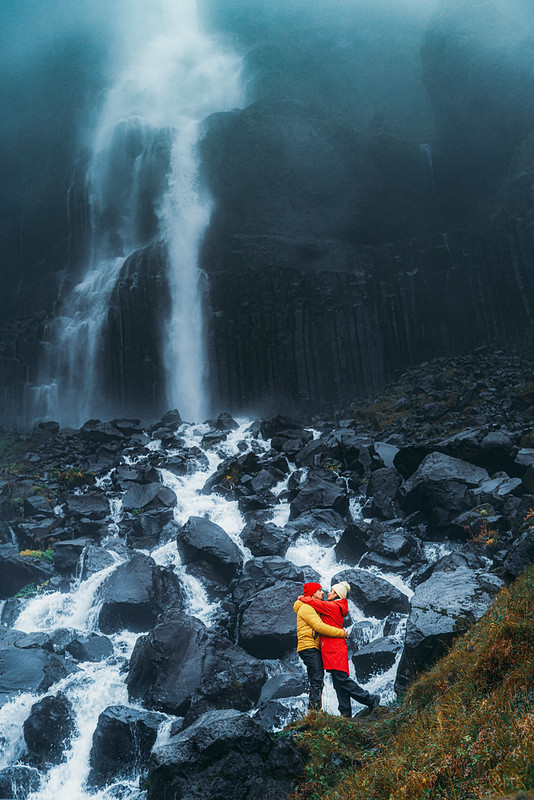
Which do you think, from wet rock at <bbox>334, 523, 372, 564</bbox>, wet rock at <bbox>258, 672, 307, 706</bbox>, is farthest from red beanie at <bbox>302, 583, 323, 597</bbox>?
wet rock at <bbox>334, 523, 372, 564</bbox>

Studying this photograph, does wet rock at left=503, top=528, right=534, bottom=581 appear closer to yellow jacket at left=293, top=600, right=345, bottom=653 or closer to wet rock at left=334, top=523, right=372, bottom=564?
yellow jacket at left=293, top=600, right=345, bottom=653

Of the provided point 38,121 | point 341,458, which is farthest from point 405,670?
point 38,121

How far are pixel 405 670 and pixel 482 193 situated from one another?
3821 centimetres

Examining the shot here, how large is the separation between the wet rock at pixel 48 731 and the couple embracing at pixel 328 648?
13.1 ft

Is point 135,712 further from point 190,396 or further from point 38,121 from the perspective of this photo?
point 38,121

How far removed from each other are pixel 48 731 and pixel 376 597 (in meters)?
6.12

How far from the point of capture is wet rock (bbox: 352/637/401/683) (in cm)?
848

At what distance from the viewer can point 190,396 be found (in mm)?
34938

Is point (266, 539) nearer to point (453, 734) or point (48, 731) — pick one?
point (48, 731)

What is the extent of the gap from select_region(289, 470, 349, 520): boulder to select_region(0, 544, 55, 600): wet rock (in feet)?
23.1

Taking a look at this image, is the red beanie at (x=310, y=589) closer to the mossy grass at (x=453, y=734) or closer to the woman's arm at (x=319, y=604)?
the woman's arm at (x=319, y=604)

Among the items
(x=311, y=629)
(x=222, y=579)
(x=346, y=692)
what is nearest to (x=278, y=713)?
(x=346, y=692)

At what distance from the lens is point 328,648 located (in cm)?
656

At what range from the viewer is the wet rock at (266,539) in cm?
1320
